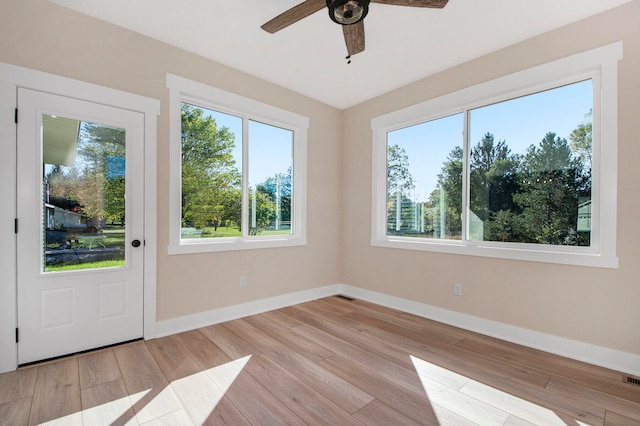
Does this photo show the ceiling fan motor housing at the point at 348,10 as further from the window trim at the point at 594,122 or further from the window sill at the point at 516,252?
the window sill at the point at 516,252

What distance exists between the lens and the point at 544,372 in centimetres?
237

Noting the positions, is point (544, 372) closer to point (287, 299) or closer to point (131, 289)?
point (287, 299)

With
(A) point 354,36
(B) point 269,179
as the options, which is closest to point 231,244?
(B) point 269,179

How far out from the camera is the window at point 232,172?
10.5 feet

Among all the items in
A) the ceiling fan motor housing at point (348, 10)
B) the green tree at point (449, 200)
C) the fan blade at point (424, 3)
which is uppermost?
the fan blade at point (424, 3)

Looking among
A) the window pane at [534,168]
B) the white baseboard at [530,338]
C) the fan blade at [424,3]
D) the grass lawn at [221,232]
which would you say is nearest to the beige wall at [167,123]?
the grass lawn at [221,232]

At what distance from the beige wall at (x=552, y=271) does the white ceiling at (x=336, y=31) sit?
15 cm

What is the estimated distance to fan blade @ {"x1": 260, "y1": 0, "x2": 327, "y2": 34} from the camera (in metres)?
1.96

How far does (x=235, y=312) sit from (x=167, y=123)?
2228 mm

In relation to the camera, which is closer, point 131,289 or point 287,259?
point 131,289

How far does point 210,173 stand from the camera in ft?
11.3

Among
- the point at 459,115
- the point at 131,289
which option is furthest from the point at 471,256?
the point at 131,289

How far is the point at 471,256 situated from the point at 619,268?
1.15m

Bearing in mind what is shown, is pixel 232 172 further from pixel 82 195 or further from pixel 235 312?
pixel 235 312
